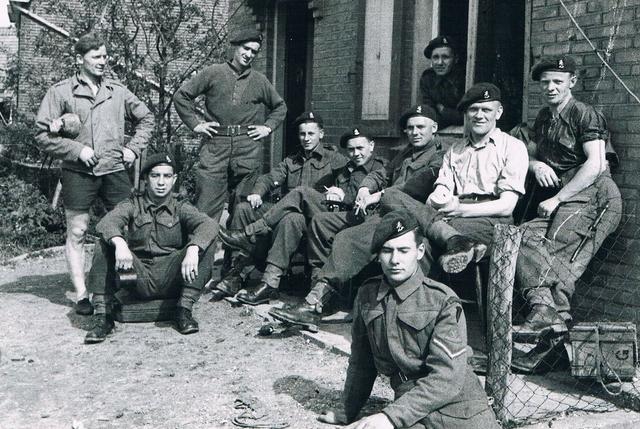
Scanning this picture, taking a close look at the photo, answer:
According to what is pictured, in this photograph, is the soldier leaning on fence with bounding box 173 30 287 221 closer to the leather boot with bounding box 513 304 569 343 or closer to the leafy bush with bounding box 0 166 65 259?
the leather boot with bounding box 513 304 569 343

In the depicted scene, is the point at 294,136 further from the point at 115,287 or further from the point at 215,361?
the point at 215,361

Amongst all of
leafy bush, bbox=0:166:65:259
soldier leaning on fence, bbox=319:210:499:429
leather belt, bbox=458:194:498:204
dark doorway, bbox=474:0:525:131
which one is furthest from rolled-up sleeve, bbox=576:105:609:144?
leafy bush, bbox=0:166:65:259

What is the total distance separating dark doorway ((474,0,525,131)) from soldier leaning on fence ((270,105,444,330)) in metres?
0.96

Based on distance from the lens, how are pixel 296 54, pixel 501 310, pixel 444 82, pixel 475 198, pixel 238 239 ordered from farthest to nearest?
pixel 296 54
pixel 444 82
pixel 238 239
pixel 475 198
pixel 501 310

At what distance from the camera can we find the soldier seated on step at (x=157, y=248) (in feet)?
19.3

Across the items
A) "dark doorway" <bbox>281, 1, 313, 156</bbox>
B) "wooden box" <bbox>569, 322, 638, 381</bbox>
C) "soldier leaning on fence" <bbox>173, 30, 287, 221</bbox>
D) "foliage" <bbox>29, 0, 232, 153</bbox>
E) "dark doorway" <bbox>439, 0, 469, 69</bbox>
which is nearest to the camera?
"wooden box" <bbox>569, 322, 638, 381</bbox>

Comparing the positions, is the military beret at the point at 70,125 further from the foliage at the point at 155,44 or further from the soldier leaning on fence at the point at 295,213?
the foliage at the point at 155,44

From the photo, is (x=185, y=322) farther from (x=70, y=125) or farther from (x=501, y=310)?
(x=501, y=310)

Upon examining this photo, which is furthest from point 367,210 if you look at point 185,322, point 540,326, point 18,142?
point 18,142

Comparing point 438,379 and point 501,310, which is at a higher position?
point 501,310

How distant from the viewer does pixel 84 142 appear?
6.57m

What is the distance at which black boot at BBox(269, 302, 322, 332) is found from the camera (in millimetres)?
5504

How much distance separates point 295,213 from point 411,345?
10.00 ft

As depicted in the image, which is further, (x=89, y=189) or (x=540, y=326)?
(x=89, y=189)
